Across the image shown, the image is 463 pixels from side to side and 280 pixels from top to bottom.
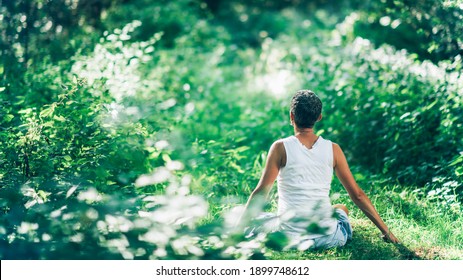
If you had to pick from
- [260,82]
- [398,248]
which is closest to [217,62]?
[260,82]

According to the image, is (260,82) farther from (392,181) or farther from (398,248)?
(398,248)

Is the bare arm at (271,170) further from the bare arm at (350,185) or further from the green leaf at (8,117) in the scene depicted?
the green leaf at (8,117)

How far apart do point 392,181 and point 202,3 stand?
10.1 metres

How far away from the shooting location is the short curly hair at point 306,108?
11.6 feet

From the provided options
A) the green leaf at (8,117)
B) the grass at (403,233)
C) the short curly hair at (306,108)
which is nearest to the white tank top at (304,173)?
the short curly hair at (306,108)

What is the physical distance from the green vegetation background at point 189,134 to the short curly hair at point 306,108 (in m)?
0.74

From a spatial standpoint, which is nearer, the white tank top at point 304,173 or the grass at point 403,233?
the white tank top at point 304,173

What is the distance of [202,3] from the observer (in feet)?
47.0

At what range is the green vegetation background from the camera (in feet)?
7.72

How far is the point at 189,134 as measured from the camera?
6.12m

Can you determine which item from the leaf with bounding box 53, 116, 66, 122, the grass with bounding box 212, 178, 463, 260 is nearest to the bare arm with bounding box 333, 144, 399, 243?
the grass with bounding box 212, 178, 463, 260

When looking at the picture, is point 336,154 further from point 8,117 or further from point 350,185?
point 8,117

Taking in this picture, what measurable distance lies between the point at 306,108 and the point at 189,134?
276 centimetres

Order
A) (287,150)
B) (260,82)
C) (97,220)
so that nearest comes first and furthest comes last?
(97,220) < (287,150) < (260,82)
